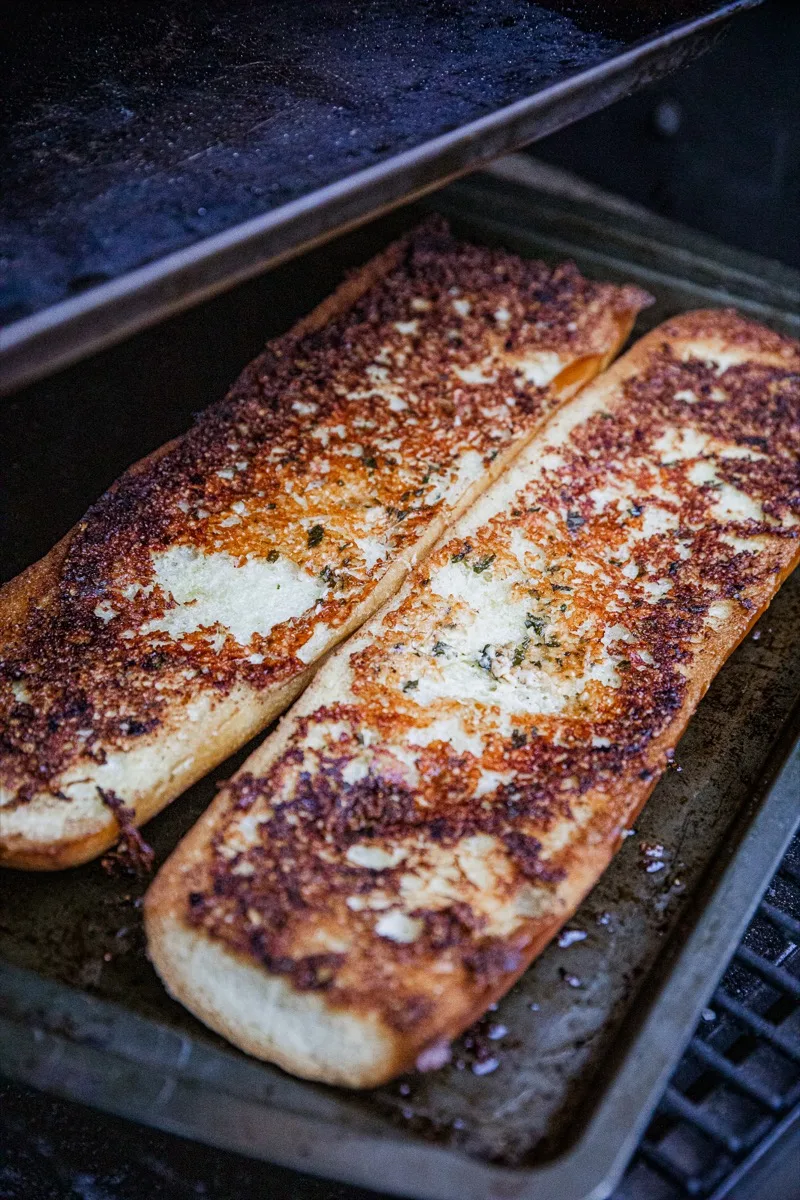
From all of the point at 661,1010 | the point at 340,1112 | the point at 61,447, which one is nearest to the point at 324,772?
the point at 340,1112

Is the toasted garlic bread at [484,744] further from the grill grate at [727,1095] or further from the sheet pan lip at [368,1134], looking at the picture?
the grill grate at [727,1095]

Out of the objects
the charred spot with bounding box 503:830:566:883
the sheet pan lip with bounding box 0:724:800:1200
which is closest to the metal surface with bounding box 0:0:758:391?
the sheet pan lip with bounding box 0:724:800:1200

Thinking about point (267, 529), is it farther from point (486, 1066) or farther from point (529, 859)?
point (486, 1066)

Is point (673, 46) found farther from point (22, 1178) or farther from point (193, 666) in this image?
point (22, 1178)

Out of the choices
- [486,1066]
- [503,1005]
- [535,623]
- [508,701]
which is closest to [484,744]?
[508,701]

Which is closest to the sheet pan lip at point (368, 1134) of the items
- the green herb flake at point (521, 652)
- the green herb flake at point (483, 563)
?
the green herb flake at point (521, 652)

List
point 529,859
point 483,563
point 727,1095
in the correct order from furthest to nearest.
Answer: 1. point 483,563
2. point 529,859
3. point 727,1095
